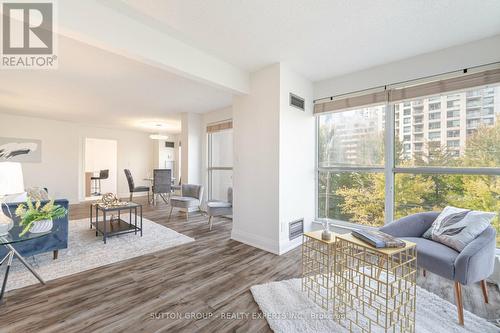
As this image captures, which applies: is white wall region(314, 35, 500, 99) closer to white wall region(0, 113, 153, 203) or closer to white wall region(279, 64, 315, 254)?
white wall region(279, 64, 315, 254)

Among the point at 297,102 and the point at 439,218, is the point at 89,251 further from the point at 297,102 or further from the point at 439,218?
the point at 439,218

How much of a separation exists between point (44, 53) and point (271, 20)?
108 inches

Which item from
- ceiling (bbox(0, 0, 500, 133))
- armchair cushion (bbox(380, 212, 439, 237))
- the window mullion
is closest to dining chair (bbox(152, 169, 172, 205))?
ceiling (bbox(0, 0, 500, 133))

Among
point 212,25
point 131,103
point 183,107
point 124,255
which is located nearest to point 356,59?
point 212,25

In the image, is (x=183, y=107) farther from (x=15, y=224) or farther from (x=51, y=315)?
(x=51, y=315)

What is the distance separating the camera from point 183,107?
5.09 m

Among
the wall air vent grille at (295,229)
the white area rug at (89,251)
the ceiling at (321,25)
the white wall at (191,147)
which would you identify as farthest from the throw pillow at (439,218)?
the white wall at (191,147)

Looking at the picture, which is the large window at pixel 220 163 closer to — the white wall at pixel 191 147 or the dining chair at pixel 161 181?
the white wall at pixel 191 147

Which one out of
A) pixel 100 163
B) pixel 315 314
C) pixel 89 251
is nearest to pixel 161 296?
pixel 315 314

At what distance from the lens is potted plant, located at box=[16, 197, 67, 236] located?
2.08m

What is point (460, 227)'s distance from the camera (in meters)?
2.01

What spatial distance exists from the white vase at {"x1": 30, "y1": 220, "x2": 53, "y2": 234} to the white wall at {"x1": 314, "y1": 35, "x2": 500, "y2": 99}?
4.00m

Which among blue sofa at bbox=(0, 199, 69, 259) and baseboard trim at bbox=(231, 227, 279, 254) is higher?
blue sofa at bbox=(0, 199, 69, 259)

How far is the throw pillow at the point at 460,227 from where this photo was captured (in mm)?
1911
